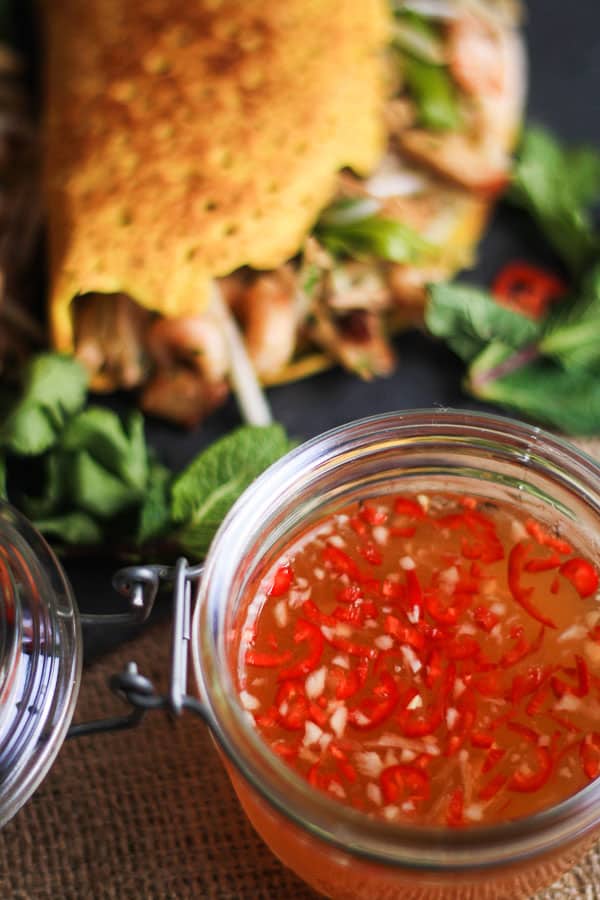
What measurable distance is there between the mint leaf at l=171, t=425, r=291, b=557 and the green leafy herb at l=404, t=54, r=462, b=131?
1102 mm

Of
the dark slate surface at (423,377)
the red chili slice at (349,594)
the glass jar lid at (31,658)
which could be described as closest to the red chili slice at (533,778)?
the red chili slice at (349,594)

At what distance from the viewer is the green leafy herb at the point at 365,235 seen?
7.82 ft

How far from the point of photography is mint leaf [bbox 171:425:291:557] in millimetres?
1924

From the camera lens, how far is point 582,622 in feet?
4.77

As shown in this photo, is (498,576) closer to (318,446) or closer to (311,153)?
(318,446)

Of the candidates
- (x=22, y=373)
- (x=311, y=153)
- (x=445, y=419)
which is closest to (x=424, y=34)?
(x=311, y=153)

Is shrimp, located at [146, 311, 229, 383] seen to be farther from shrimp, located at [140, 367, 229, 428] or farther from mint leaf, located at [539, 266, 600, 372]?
mint leaf, located at [539, 266, 600, 372]

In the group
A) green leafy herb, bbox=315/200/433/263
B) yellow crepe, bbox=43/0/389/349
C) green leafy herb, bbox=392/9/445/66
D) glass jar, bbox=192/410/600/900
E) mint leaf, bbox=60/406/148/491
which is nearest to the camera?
glass jar, bbox=192/410/600/900

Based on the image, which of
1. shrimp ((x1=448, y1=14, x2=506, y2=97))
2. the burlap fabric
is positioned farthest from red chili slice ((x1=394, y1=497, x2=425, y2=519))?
shrimp ((x1=448, y1=14, x2=506, y2=97))

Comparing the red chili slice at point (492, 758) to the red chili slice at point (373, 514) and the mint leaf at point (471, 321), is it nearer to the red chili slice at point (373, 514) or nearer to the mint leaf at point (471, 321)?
the red chili slice at point (373, 514)

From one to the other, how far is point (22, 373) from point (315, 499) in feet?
3.06

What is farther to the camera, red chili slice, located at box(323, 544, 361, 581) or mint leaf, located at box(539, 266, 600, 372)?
mint leaf, located at box(539, 266, 600, 372)

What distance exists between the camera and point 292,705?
4.54 ft

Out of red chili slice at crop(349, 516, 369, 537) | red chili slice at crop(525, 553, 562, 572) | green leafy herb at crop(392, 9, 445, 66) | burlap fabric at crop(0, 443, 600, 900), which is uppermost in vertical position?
green leafy herb at crop(392, 9, 445, 66)
